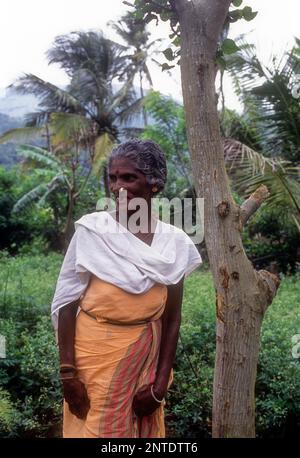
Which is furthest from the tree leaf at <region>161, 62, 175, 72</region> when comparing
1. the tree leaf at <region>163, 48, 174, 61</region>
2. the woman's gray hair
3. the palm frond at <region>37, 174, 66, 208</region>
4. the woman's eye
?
the palm frond at <region>37, 174, 66, 208</region>

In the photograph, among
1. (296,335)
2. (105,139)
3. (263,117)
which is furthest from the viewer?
(105,139)

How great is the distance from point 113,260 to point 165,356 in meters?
0.40

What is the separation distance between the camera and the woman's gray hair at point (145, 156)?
178 cm

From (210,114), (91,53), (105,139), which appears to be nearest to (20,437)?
(210,114)

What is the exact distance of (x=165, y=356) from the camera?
1.83m

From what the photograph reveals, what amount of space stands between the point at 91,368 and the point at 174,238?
0.54m

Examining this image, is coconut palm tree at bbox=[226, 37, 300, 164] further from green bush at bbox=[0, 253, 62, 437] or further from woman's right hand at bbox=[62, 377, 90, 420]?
woman's right hand at bbox=[62, 377, 90, 420]

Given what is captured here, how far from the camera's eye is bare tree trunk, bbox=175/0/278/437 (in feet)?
6.62

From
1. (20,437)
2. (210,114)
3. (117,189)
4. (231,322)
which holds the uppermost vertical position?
(210,114)

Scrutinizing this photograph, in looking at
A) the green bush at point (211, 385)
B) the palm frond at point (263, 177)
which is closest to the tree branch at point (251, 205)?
the green bush at point (211, 385)

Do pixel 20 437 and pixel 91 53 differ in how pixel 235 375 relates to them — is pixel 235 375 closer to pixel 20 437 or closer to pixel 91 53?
pixel 20 437

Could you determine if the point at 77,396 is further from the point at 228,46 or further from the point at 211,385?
the point at 211,385

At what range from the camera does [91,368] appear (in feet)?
5.87

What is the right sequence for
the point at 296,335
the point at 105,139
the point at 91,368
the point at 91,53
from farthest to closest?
the point at 91,53, the point at 105,139, the point at 296,335, the point at 91,368
